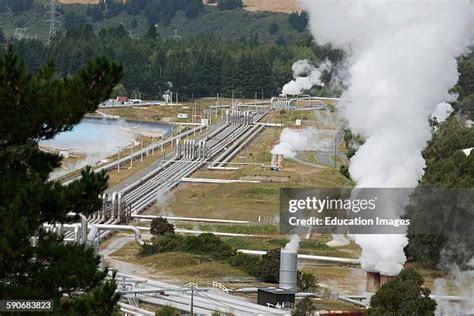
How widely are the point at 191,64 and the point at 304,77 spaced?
13.1 m

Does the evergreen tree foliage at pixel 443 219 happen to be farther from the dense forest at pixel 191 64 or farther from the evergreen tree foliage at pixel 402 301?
the dense forest at pixel 191 64

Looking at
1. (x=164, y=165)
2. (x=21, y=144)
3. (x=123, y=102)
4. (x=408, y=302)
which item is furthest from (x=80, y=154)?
(x=21, y=144)

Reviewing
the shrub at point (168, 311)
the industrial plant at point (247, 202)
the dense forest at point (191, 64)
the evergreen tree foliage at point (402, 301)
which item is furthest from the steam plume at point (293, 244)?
the dense forest at point (191, 64)

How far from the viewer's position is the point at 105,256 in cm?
5750

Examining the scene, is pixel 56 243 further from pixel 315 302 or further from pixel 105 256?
pixel 105 256

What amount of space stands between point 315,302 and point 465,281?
8666 mm

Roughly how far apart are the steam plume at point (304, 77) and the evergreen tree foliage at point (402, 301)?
4144 inches

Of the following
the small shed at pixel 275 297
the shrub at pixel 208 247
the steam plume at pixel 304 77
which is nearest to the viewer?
the small shed at pixel 275 297

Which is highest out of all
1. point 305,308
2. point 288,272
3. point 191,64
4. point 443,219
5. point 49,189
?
point 191,64

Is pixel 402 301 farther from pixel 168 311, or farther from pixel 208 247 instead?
pixel 208 247

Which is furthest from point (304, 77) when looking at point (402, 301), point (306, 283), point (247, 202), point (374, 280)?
point (402, 301)

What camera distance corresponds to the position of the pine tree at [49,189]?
74.7 ft

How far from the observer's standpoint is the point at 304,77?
15662 centimetres

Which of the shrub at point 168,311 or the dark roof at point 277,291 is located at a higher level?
the dark roof at point 277,291
